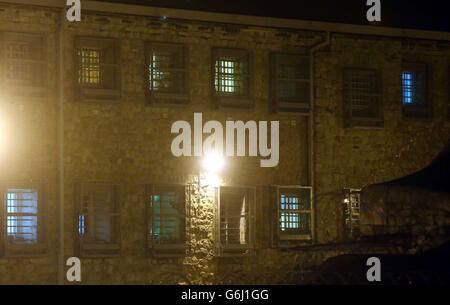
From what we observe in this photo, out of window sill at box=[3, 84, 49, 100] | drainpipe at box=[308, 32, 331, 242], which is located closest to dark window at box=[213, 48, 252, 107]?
drainpipe at box=[308, 32, 331, 242]

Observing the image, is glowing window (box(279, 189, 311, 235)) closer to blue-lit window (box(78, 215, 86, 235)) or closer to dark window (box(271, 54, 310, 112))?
dark window (box(271, 54, 310, 112))

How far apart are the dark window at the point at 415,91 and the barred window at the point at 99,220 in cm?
822

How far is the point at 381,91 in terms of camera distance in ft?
75.2

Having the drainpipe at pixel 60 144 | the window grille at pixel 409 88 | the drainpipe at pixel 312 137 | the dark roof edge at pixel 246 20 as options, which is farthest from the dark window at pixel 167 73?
the window grille at pixel 409 88

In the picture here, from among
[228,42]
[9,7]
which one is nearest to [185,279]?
[228,42]

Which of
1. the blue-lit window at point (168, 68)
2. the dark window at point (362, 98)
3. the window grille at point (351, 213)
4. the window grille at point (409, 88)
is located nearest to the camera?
the blue-lit window at point (168, 68)

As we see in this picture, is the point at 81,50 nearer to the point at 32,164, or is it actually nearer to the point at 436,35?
the point at 32,164

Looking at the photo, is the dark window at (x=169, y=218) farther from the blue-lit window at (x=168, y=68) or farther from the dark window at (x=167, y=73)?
the blue-lit window at (x=168, y=68)

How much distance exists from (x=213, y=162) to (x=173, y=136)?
46.7 inches

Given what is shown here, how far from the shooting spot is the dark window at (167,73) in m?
20.9

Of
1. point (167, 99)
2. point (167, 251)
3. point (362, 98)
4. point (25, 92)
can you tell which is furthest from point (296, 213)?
point (25, 92)

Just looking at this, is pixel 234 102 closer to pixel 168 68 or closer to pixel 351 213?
pixel 168 68

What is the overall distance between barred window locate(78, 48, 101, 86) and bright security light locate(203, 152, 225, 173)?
10.5ft

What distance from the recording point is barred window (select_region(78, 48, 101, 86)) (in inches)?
811
